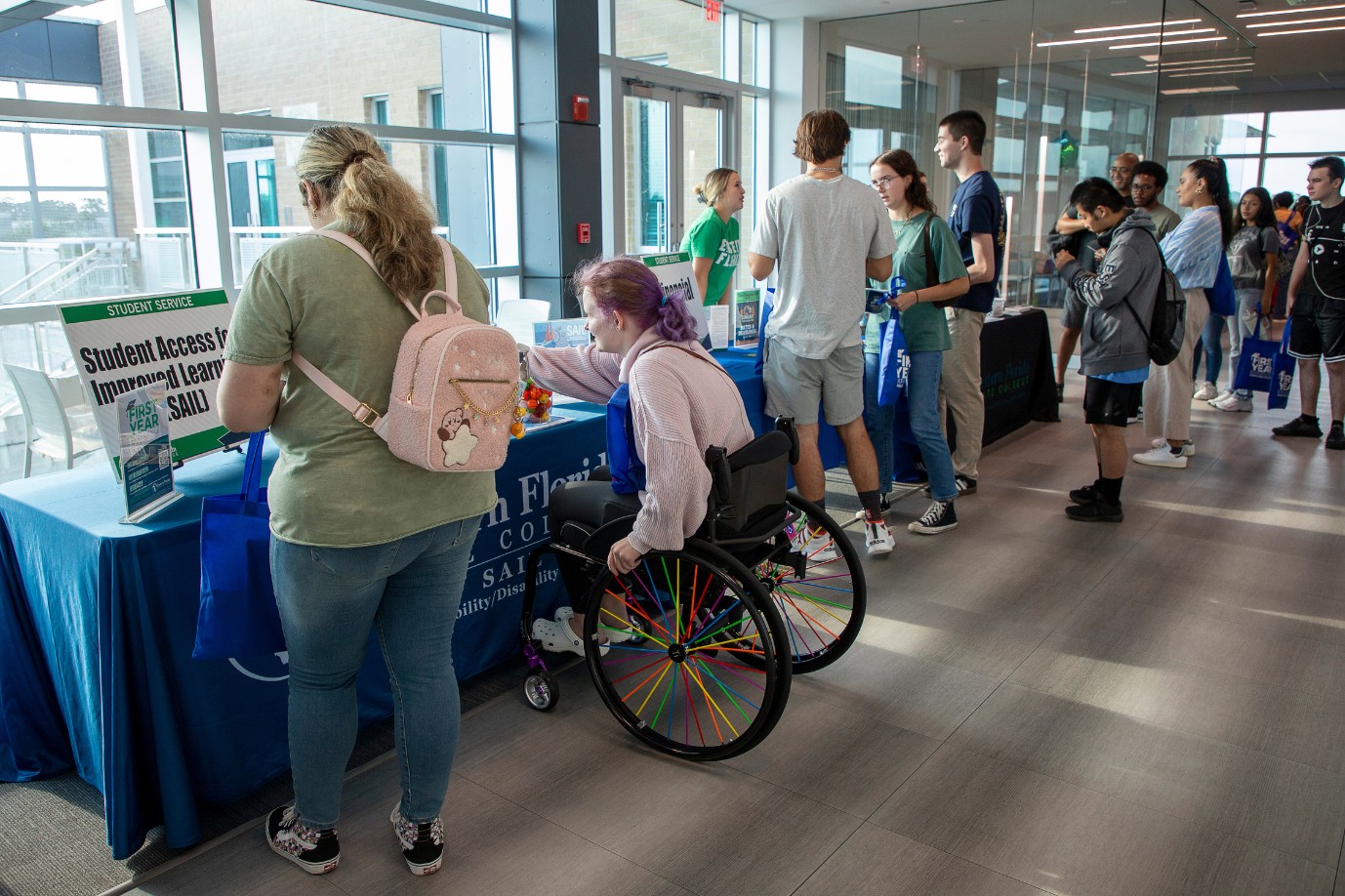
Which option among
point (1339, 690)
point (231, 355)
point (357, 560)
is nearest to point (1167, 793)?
point (1339, 690)

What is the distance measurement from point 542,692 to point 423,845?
631 millimetres

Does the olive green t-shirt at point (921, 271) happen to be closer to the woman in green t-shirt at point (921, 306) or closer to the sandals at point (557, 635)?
the woman in green t-shirt at point (921, 306)

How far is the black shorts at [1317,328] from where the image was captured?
16.7ft

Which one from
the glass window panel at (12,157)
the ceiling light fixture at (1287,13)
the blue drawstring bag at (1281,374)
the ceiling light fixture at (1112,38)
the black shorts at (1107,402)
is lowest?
the blue drawstring bag at (1281,374)

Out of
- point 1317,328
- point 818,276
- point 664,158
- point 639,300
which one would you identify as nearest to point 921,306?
point 818,276

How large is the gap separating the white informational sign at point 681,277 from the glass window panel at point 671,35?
153 inches

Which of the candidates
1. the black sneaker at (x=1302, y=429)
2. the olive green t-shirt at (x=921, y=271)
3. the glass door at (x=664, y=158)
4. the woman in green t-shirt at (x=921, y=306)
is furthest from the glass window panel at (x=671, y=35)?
the black sneaker at (x=1302, y=429)

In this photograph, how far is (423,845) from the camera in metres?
1.85

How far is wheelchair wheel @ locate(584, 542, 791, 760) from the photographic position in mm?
2072

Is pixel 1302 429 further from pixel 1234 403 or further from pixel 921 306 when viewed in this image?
pixel 921 306

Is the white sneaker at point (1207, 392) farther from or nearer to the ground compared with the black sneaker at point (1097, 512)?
farther from the ground

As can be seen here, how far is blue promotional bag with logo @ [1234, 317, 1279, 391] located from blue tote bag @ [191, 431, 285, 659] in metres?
5.84

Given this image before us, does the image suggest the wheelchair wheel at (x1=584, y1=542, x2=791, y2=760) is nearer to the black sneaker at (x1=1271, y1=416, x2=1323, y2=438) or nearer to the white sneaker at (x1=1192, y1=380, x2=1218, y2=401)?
the black sneaker at (x1=1271, y1=416, x2=1323, y2=438)

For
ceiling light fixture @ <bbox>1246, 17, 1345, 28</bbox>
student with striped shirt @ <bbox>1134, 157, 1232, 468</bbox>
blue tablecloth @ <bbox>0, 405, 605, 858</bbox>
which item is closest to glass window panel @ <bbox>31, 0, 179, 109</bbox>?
blue tablecloth @ <bbox>0, 405, 605, 858</bbox>
